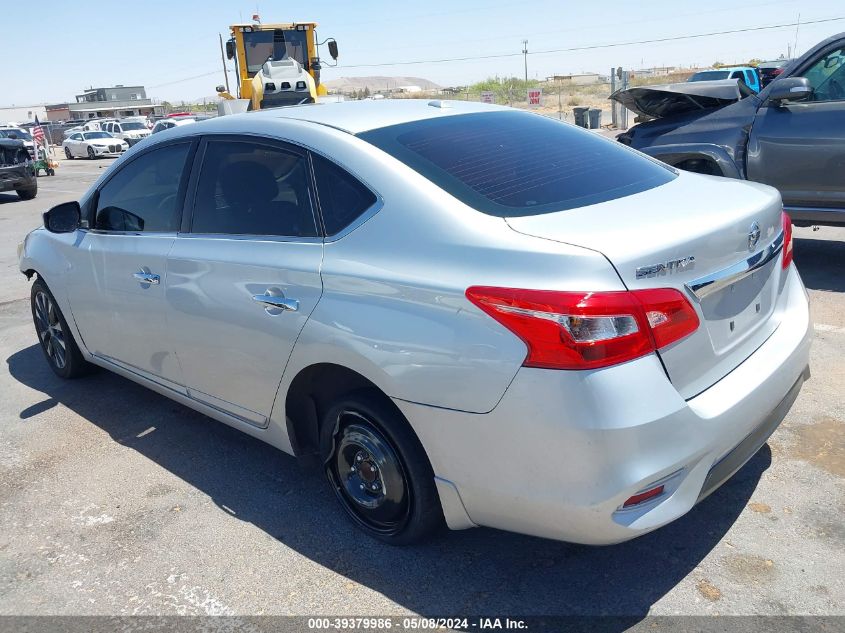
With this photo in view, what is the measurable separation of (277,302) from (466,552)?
4.13 feet

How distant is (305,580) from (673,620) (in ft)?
4.45

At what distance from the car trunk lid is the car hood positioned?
4076mm

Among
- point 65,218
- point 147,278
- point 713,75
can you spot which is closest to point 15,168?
point 65,218

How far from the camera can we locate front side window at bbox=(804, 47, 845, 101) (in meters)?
6.17

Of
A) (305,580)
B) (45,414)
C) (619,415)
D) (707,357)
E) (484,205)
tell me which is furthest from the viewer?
(45,414)

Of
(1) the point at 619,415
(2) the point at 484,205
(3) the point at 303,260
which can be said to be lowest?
(1) the point at 619,415

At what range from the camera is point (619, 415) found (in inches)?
87.4

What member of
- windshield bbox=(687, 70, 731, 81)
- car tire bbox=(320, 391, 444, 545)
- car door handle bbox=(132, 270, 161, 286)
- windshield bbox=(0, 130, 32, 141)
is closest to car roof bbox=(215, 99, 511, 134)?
car door handle bbox=(132, 270, 161, 286)

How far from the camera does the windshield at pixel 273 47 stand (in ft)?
62.1

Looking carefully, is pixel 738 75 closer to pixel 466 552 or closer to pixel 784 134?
pixel 784 134

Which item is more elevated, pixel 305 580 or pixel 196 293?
pixel 196 293

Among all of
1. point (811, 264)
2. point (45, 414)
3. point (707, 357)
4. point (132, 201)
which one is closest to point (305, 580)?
point (707, 357)

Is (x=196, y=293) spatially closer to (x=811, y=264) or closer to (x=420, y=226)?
(x=420, y=226)

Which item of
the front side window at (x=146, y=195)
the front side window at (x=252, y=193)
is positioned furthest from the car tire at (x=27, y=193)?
the front side window at (x=252, y=193)
